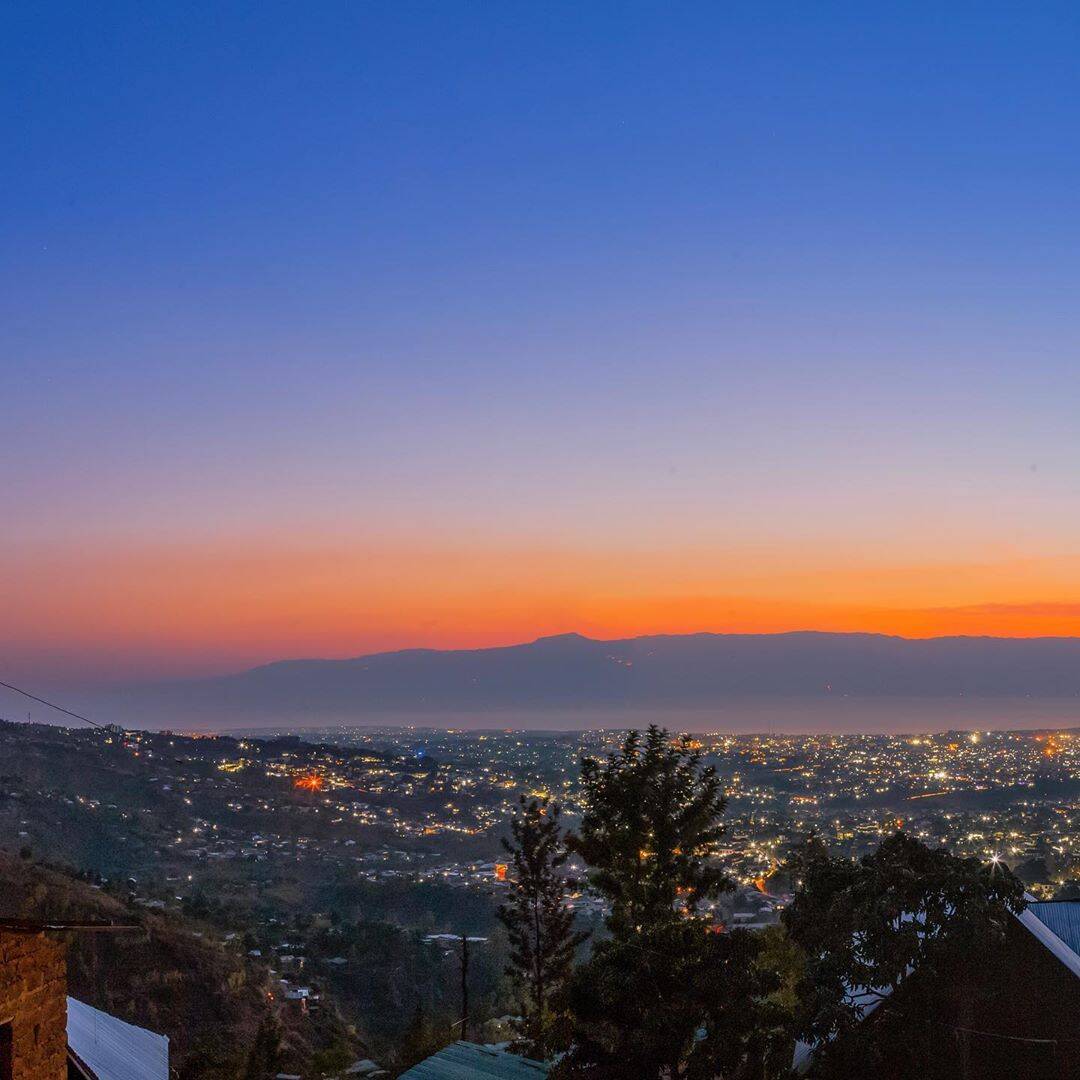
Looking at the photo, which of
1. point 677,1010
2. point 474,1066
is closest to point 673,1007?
point 677,1010

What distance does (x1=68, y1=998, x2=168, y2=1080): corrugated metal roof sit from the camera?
13930mm

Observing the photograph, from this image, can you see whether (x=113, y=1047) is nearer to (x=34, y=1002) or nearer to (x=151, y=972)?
(x=34, y=1002)

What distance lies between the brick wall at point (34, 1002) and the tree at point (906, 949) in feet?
32.1

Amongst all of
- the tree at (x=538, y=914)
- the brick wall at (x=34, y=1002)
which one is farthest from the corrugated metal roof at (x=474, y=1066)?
the brick wall at (x=34, y=1002)

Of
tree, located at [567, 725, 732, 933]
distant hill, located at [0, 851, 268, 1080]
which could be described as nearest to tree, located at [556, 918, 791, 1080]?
tree, located at [567, 725, 732, 933]

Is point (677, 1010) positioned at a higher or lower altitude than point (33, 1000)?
lower

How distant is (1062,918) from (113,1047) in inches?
578

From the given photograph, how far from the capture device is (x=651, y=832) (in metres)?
23.8

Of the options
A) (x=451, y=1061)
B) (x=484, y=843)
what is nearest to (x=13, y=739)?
(x=484, y=843)

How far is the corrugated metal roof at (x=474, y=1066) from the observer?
19.5 meters

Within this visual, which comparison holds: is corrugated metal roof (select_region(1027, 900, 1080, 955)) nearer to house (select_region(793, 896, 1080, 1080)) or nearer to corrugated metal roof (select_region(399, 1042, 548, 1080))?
house (select_region(793, 896, 1080, 1080))

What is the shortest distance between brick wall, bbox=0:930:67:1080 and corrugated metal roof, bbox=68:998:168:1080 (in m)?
3.16

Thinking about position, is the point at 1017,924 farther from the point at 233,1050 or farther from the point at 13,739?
the point at 13,739

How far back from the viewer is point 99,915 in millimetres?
32281
